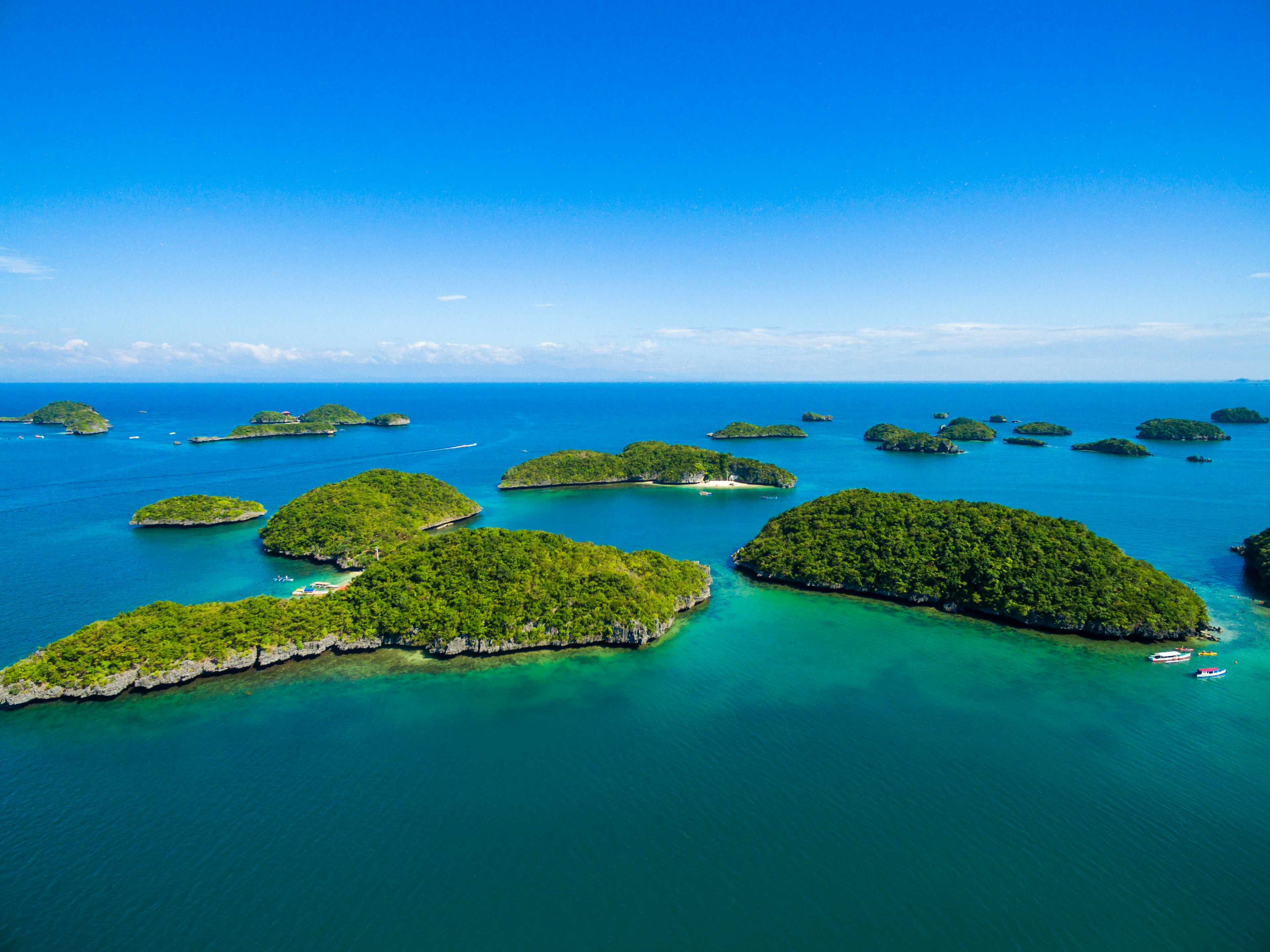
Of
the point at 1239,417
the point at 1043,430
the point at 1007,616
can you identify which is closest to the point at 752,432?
the point at 1043,430

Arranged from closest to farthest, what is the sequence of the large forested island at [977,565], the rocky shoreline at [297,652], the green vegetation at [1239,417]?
the rocky shoreline at [297,652] → the large forested island at [977,565] → the green vegetation at [1239,417]

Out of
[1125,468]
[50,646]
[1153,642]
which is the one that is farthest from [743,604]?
[1125,468]

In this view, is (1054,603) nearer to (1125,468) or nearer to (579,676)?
(579,676)

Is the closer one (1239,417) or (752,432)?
(752,432)

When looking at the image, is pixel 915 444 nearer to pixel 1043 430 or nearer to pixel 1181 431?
pixel 1043 430

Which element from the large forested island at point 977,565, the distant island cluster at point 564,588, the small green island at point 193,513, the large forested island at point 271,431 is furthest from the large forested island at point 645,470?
the large forested island at point 271,431

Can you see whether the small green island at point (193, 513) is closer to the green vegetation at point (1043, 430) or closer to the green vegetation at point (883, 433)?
the green vegetation at point (883, 433)

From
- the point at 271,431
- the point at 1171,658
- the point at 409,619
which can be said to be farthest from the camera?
the point at 271,431

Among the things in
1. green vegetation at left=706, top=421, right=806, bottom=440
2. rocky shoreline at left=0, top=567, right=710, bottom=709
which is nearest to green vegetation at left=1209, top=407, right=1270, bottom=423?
green vegetation at left=706, top=421, right=806, bottom=440
